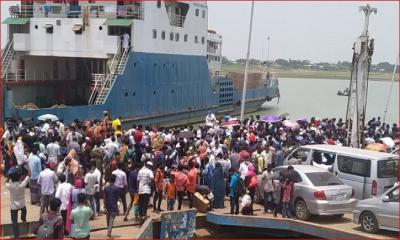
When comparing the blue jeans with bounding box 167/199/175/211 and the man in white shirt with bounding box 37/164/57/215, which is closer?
the man in white shirt with bounding box 37/164/57/215

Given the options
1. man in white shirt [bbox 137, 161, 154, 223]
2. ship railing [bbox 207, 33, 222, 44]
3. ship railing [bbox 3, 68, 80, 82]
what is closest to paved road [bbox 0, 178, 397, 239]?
man in white shirt [bbox 137, 161, 154, 223]

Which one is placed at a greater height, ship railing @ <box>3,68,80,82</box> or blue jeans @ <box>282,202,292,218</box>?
ship railing @ <box>3,68,80,82</box>

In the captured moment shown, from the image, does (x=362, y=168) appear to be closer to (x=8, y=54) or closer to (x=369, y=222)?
(x=369, y=222)

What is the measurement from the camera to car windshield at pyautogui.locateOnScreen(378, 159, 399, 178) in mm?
11047

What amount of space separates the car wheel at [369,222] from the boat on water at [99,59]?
15.7 m

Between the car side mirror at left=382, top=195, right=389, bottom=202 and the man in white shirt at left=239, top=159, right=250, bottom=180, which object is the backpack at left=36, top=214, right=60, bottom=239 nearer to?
the man in white shirt at left=239, top=159, right=250, bottom=180

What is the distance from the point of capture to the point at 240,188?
11641mm

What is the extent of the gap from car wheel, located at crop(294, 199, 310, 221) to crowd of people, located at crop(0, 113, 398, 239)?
0.23 metres

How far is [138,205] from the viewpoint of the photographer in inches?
432

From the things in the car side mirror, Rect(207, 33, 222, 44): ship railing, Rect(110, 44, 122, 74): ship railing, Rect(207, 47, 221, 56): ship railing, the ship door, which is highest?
Rect(207, 33, 222, 44): ship railing

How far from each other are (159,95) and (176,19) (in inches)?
200

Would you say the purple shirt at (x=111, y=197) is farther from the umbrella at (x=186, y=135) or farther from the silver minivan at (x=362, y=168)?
the umbrella at (x=186, y=135)

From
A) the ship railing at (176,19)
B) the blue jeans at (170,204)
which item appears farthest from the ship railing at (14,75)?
the blue jeans at (170,204)

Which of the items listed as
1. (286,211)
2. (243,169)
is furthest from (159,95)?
Answer: (286,211)
